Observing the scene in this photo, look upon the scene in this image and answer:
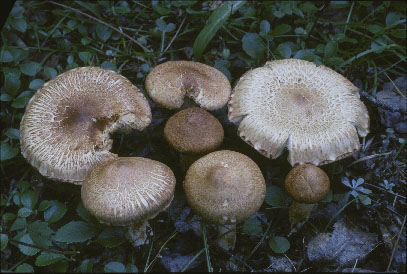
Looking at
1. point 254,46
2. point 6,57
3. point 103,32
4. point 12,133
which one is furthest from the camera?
point 103,32

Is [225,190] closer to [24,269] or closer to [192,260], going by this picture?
[192,260]

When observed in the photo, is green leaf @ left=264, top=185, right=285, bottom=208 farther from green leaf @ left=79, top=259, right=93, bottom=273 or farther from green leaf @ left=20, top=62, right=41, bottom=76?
green leaf @ left=20, top=62, right=41, bottom=76

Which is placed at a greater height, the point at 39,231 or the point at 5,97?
the point at 5,97

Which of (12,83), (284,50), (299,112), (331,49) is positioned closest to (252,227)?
(299,112)

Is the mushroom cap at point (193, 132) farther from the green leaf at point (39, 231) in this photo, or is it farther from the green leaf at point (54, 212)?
the green leaf at point (39, 231)

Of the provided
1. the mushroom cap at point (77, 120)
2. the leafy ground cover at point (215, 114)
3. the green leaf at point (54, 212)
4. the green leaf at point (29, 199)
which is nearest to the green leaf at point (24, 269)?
the leafy ground cover at point (215, 114)

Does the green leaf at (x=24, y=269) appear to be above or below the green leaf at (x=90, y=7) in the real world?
below
